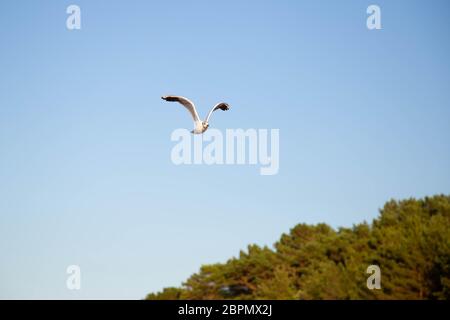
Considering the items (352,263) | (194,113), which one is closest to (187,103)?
(194,113)

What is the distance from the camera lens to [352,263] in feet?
228

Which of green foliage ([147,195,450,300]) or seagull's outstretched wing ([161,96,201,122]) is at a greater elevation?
seagull's outstretched wing ([161,96,201,122])

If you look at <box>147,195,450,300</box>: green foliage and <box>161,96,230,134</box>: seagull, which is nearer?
<box>161,96,230,134</box>: seagull

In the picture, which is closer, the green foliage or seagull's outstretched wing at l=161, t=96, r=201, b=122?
seagull's outstretched wing at l=161, t=96, r=201, b=122

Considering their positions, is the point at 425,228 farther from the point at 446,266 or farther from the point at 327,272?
the point at 327,272

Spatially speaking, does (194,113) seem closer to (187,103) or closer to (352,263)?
(187,103)

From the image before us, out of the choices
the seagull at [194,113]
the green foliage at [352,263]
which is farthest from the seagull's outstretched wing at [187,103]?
the green foliage at [352,263]

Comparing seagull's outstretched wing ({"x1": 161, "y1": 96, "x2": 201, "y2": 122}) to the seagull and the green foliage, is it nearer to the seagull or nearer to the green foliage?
the seagull

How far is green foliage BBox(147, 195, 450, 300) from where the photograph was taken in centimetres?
5947

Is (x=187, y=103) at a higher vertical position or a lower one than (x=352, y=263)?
higher

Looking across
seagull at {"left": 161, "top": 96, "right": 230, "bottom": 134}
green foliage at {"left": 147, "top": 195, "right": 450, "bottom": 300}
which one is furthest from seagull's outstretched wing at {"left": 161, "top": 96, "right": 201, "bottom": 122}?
green foliage at {"left": 147, "top": 195, "right": 450, "bottom": 300}
